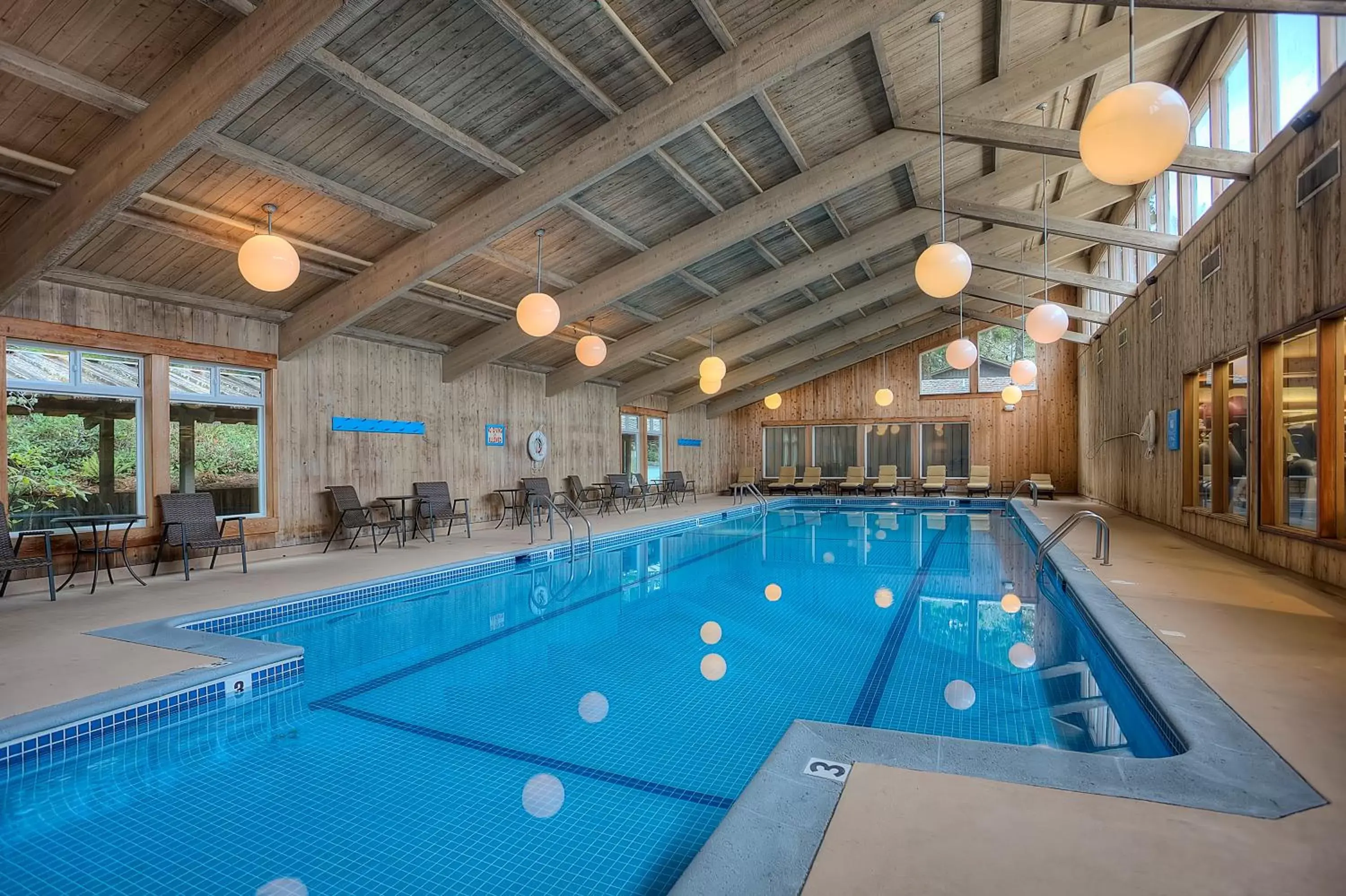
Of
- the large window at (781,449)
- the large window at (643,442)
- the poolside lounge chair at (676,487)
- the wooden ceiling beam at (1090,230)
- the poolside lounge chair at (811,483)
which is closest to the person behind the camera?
the wooden ceiling beam at (1090,230)

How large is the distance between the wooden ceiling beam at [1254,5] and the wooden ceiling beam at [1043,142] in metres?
1.12

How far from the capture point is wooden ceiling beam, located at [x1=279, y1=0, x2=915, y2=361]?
450 cm

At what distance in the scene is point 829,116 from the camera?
19.9ft

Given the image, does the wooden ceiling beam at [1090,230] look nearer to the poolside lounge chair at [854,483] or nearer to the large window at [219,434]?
the large window at [219,434]

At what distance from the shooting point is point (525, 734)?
9.36ft

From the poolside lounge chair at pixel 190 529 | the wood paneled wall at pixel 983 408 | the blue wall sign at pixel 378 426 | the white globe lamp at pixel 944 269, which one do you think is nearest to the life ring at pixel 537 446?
the blue wall sign at pixel 378 426

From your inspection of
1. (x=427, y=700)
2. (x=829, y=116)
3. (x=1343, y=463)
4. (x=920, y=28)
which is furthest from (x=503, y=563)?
(x=1343, y=463)

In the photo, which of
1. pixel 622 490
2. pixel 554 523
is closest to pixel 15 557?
pixel 554 523

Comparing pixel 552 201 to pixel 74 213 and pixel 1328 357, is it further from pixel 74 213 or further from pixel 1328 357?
pixel 1328 357

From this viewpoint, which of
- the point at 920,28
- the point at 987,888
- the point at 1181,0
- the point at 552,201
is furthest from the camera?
the point at 552,201

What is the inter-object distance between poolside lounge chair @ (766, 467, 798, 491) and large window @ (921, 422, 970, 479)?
9.93 ft

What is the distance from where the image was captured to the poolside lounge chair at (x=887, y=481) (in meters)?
15.3

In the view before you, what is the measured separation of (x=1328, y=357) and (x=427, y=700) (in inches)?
220

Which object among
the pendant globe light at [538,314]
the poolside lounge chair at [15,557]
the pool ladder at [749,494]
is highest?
the pendant globe light at [538,314]
